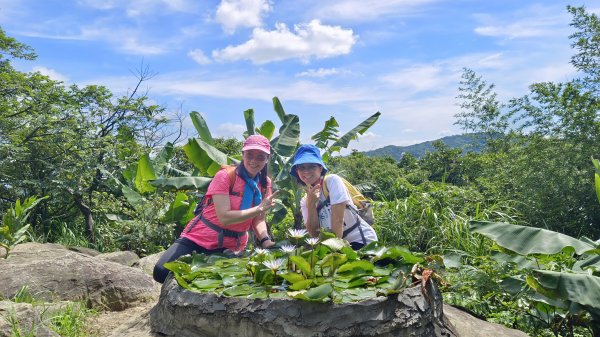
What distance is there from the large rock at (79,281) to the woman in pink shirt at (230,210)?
1.07 m

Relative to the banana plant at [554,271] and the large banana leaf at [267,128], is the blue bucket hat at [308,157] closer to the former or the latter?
the banana plant at [554,271]

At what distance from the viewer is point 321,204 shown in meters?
4.16

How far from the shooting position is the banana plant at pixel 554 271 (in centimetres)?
328

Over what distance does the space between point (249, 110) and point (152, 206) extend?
2437mm

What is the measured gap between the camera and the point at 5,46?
1210 centimetres

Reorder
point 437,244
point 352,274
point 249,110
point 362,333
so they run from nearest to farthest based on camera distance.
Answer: point 362,333 < point 352,274 < point 437,244 < point 249,110

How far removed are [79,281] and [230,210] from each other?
2.04 meters

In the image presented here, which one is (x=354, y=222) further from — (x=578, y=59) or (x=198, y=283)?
(x=578, y=59)

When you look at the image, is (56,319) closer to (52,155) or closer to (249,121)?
(249,121)

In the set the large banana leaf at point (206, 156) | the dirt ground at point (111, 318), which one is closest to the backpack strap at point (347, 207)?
the dirt ground at point (111, 318)

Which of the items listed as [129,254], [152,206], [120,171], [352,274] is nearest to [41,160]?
[120,171]

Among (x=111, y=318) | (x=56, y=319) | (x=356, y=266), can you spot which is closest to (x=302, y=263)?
(x=356, y=266)

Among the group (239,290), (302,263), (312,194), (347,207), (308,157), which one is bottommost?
(239,290)

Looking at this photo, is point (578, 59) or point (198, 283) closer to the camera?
point (198, 283)
